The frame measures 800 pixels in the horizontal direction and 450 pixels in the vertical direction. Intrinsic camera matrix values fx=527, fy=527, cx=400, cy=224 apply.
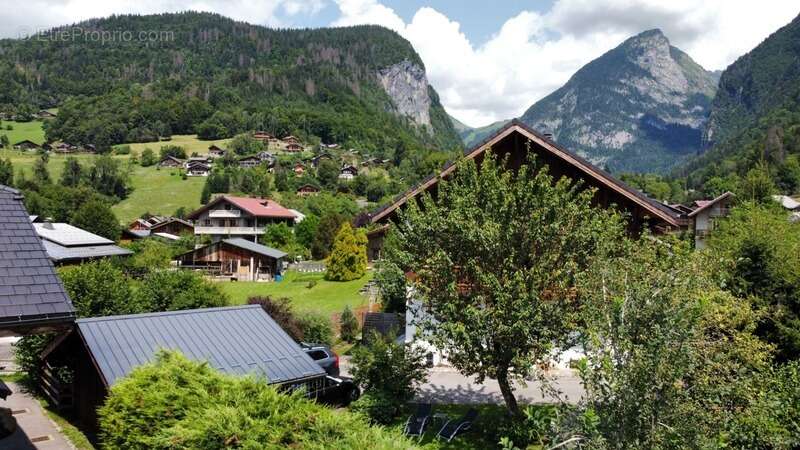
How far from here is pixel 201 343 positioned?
12.0 m

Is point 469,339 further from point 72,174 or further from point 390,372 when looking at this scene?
point 72,174

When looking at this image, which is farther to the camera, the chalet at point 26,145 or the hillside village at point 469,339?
the chalet at point 26,145

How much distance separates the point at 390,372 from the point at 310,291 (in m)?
31.7

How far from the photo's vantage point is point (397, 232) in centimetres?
1163

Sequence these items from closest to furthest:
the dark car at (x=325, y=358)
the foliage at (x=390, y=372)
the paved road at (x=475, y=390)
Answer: the foliage at (x=390, y=372), the paved road at (x=475, y=390), the dark car at (x=325, y=358)

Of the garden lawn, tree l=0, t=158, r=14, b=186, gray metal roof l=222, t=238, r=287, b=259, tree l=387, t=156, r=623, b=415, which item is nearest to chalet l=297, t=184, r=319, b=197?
tree l=0, t=158, r=14, b=186

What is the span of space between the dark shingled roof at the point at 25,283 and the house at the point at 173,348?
59.7 inches

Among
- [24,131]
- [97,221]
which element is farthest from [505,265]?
[24,131]

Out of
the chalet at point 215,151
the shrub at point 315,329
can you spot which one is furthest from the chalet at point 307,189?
the shrub at point 315,329

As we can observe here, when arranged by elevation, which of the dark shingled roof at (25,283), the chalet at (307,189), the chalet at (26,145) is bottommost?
the dark shingled roof at (25,283)

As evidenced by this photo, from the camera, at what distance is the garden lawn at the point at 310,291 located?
3759 centimetres

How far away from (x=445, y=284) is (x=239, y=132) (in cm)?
17299

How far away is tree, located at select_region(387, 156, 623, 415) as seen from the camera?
1002cm

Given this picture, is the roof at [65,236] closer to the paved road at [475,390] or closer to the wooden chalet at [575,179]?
the wooden chalet at [575,179]
